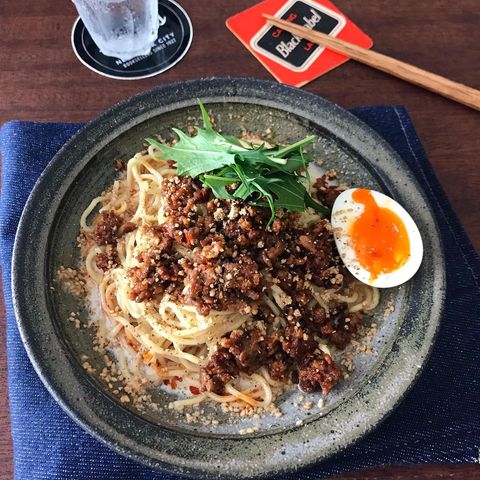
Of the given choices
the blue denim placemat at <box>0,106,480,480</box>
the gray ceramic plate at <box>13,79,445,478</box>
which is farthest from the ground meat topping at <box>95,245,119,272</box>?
the blue denim placemat at <box>0,106,480,480</box>

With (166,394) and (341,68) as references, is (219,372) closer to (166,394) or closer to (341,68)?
(166,394)

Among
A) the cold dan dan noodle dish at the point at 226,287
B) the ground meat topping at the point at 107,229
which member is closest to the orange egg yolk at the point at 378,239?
the cold dan dan noodle dish at the point at 226,287

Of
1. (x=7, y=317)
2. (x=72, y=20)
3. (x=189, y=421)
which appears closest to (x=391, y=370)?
(x=189, y=421)

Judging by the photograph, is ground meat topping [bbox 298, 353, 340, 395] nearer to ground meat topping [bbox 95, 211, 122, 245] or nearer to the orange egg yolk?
the orange egg yolk

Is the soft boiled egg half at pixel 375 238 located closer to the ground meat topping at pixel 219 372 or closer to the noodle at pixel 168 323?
the noodle at pixel 168 323

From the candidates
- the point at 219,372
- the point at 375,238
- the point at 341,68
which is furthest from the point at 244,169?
the point at 341,68

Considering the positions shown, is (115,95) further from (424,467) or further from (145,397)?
(424,467)
